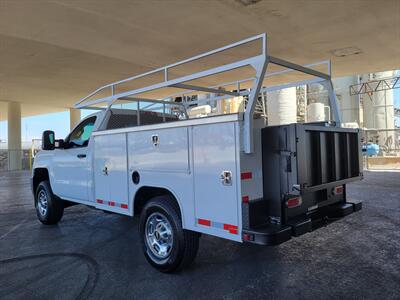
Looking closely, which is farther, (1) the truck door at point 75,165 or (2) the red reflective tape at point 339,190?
(1) the truck door at point 75,165

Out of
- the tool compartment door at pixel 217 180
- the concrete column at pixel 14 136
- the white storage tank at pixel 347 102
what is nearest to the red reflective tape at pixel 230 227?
the tool compartment door at pixel 217 180

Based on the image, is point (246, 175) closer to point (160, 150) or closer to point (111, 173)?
point (160, 150)

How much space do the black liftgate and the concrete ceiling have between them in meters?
4.97

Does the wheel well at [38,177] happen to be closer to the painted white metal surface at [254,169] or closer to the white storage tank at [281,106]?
the painted white metal surface at [254,169]

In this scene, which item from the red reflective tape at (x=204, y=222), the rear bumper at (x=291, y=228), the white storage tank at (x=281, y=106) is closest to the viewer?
the rear bumper at (x=291, y=228)

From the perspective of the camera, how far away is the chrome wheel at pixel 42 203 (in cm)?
703

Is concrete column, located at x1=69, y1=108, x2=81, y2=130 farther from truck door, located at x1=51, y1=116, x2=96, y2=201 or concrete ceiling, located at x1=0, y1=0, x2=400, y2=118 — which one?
truck door, located at x1=51, y1=116, x2=96, y2=201

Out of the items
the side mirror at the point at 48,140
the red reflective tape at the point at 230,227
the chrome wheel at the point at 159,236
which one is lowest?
the chrome wheel at the point at 159,236

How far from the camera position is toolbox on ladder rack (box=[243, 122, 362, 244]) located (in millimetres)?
3480

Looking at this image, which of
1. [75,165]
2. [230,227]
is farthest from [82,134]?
[230,227]

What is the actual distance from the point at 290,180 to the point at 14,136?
25.6 m

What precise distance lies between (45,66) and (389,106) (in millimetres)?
29322

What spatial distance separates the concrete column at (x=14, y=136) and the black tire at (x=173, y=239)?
23332mm

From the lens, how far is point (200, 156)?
374 cm
